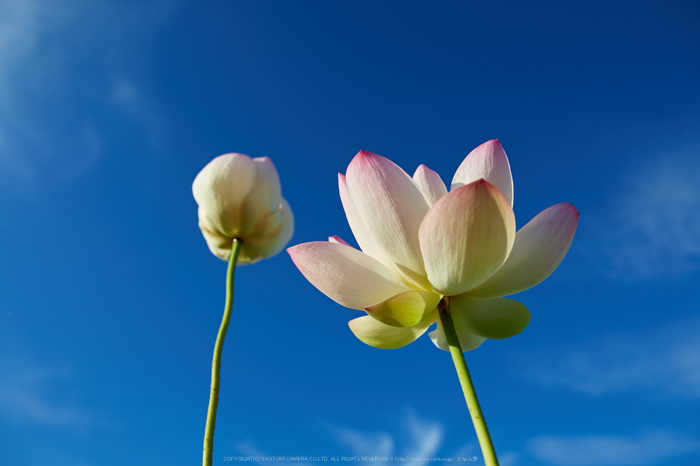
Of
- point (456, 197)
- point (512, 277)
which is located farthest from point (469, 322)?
point (456, 197)

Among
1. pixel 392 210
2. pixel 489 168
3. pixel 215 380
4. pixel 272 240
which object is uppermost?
pixel 489 168

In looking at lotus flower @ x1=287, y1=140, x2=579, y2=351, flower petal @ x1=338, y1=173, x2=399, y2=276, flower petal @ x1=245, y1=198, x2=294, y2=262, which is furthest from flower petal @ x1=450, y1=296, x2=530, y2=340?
flower petal @ x1=245, y1=198, x2=294, y2=262

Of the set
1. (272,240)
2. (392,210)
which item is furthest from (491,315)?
(272,240)

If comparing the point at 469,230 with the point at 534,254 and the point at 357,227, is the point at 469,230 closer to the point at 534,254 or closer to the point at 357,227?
the point at 534,254

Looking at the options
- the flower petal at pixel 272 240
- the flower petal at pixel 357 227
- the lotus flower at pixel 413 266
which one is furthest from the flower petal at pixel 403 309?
the flower petal at pixel 272 240

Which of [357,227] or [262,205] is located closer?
[262,205]

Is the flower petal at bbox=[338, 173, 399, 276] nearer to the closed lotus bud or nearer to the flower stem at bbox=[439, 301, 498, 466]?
the flower stem at bbox=[439, 301, 498, 466]

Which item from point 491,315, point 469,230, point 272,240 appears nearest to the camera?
point 272,240
